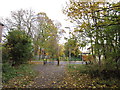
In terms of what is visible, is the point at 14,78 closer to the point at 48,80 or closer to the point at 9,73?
the point at 9,73

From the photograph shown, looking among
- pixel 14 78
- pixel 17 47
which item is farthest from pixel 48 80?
pixel 17 47

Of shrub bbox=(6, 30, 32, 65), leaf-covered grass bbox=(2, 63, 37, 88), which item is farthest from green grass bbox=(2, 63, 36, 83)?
shrub bbox=(6, 30, 32, 65)

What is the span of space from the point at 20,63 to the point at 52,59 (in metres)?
7.54

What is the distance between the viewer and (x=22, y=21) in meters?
17.4

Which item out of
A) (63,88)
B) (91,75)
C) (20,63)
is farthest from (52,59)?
(63,88)

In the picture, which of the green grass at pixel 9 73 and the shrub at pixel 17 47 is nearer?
the green grass at pixel 9 73

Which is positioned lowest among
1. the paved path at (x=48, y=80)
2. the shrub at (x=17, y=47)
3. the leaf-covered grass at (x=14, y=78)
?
the paved path at (x=48, y=80)

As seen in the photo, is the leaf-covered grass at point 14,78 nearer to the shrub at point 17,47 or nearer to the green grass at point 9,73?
the green grass at point 9,73

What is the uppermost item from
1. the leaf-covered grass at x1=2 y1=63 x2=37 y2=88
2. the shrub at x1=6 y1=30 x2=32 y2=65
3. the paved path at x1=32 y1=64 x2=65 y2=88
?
the shrub at x1=6 y1=30 x2=32 y2=65

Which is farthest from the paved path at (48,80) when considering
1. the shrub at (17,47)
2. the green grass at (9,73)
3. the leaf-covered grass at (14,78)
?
the shrub at (17,47)

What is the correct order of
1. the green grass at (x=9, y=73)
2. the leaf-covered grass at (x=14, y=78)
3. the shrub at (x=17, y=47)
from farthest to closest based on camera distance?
the shrub at (x=17, y=47), the green grass at (x=9, y=73), the leaf-covered grass at (x=14, y=78)

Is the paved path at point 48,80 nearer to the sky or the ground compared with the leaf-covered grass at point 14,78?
nearer to the ground

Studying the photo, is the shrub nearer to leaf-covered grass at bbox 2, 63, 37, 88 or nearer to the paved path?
leaf-covered grass at bbox 2, 63, 37, 88

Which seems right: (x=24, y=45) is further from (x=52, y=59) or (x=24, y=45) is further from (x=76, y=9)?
(x=52, y=59)
